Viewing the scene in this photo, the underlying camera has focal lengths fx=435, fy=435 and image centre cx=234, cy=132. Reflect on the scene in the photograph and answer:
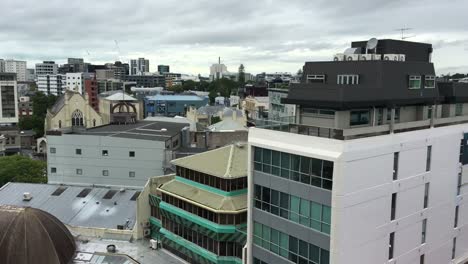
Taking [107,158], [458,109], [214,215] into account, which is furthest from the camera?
[107,158]

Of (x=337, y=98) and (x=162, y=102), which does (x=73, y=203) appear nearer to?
(x=337, y=98)

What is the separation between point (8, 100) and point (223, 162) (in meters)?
113

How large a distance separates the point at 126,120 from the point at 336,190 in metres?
58.8

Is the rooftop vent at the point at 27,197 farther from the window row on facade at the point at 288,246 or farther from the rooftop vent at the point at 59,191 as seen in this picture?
the window row on facade at the point at 288,246

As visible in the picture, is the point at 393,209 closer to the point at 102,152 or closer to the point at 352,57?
the point at 352,57

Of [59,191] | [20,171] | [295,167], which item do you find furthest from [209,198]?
[20,171]

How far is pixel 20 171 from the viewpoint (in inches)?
2621

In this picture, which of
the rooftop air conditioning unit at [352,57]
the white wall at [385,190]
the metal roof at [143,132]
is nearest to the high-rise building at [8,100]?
the metal roof at [143,132]

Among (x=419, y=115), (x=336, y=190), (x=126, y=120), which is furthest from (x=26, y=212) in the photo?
(x=126, y=120)

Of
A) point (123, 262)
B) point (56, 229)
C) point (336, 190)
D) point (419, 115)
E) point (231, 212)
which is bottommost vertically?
point (123, 262)

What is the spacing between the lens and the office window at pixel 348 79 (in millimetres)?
27641

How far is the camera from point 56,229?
3531cm

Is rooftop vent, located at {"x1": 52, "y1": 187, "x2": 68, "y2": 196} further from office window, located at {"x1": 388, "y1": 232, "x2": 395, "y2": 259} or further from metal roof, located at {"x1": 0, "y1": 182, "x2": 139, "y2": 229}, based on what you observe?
office window, located at {"x1": 388, "y1": 232, "x2": 395, "y2": 259}

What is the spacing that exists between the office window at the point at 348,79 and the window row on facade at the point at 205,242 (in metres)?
14.2
